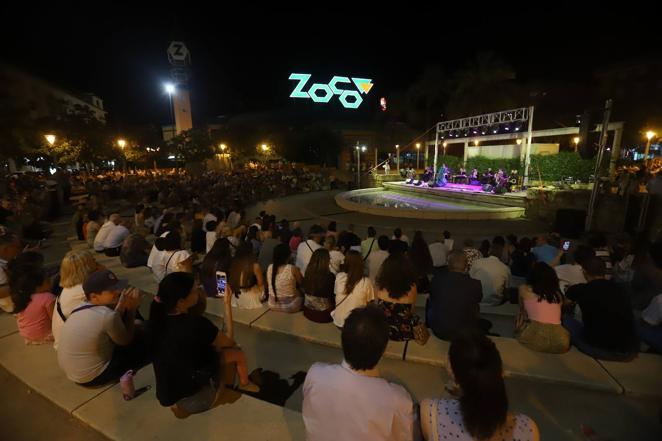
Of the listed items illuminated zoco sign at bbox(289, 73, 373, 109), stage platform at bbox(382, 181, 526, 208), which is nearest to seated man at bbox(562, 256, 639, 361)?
stage platform at bbox(382, 181, 526, 208)

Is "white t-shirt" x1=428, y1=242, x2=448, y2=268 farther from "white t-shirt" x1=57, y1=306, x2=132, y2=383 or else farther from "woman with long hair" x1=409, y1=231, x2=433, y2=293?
"white t-shirt" x1=57, y1=306, x2=132, y2=383

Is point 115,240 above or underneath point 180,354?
underneath

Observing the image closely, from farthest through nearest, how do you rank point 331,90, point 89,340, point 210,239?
point 331,90 → point 210,239 → point 89,340

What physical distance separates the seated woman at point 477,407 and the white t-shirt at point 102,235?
7319 millimetres

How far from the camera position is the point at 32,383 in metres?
2.95

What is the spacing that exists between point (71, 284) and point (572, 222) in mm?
10698

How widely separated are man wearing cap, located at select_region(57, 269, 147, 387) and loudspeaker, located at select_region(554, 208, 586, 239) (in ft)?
33.4

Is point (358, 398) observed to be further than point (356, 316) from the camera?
No

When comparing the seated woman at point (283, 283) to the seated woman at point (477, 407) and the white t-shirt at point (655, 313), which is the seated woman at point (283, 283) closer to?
the seated woman at point (477, 407)

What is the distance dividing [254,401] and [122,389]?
3.66 feet

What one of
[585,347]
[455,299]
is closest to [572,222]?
[585,347]

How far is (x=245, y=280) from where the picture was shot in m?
4.15

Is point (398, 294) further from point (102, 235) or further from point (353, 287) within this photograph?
point (102, 235)

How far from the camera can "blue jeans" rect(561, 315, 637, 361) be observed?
3.01m
